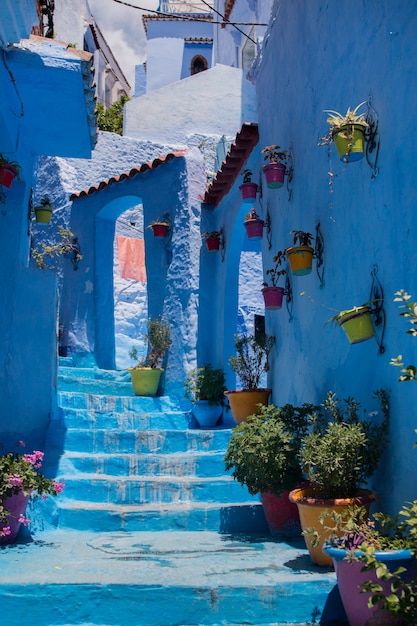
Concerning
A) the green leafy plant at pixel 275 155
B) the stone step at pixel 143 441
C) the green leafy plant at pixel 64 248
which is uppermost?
the green leafy plant at pixel 64 248

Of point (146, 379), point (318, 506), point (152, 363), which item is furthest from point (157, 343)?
point (318, 506)

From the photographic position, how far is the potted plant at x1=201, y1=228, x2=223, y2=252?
9.62 meters

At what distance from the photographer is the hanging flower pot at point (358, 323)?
3893mm

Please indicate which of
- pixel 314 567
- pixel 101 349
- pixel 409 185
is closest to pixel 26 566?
pixel 314 567

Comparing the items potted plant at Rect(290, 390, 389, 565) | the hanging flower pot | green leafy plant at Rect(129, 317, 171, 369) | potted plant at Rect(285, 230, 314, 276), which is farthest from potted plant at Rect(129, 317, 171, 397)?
the hanging flower pot

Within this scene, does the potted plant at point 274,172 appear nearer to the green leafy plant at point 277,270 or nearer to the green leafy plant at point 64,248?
the green leafy plant at point 277,270

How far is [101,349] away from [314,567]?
25.0ft

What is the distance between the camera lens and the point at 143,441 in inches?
279

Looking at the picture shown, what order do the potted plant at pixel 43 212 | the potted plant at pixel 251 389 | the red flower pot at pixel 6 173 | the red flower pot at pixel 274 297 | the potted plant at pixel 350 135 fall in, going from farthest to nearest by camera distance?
the potted plant at pixel 43 212 < the potted plant at pixel 251 389 < the red flower pot at pixel 274 297 < the red flower pot at pixel 6 173 < the potted plant at pixel 350 135

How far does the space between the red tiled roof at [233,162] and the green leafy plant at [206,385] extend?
8.47ft

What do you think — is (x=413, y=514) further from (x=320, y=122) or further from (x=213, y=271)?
(x=213, y=271)

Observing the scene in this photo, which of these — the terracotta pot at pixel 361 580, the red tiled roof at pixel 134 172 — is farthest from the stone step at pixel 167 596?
the red tiled roof at pixel 134 172

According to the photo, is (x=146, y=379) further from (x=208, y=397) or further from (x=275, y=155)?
(x=275, y=155)

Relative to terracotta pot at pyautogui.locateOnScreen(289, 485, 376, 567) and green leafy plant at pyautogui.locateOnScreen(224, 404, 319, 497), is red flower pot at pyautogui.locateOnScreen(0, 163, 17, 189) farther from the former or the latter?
terracotta pot at pyautogui.locateOnScreen(289, 485, 376, 567)
